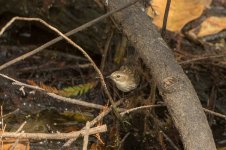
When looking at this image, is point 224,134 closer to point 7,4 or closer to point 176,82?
point 176,82

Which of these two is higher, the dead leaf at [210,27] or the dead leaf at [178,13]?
the dead leaf at [178,13]

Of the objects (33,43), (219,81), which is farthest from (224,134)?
(33,43)

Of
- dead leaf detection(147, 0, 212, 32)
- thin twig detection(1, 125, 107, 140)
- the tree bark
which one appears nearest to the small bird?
the tree bark

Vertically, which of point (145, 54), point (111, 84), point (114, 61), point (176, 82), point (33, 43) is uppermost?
point (33, 43)

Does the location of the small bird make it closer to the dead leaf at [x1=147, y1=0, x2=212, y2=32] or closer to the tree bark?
the tree bark

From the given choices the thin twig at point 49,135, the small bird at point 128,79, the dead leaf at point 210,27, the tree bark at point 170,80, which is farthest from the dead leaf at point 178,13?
the thin twig at point 49,135

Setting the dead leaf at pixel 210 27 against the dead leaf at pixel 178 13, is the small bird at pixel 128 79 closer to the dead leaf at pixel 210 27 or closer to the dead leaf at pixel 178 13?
the dead leaf at pixel 178 13

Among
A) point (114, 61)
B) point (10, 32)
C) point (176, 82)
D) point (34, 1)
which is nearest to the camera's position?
point (176, 82)
